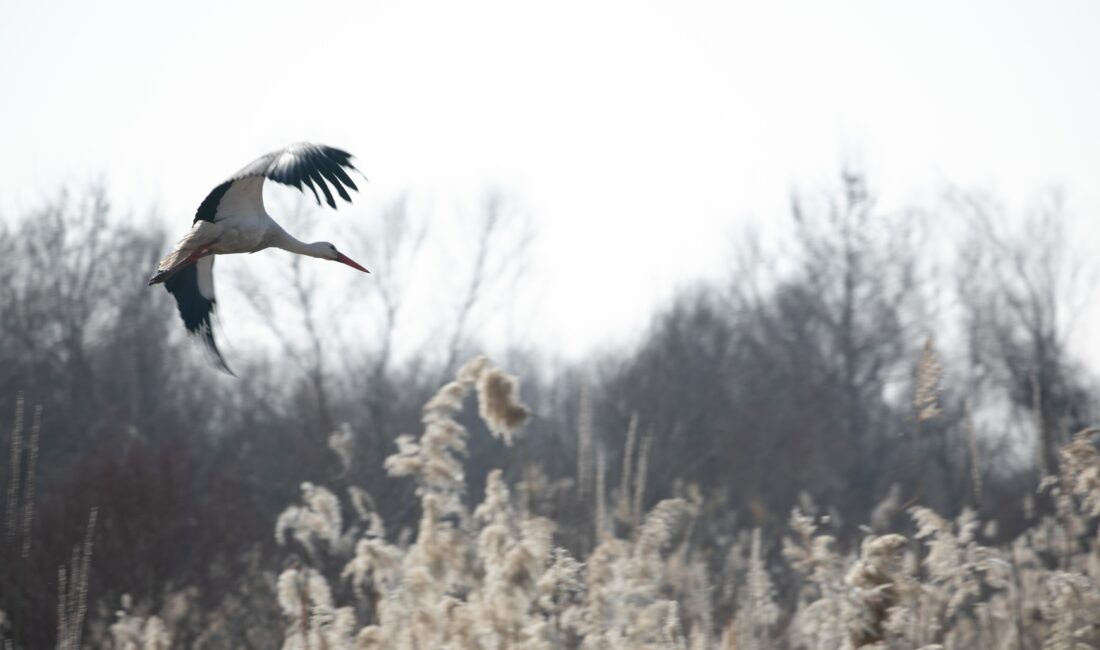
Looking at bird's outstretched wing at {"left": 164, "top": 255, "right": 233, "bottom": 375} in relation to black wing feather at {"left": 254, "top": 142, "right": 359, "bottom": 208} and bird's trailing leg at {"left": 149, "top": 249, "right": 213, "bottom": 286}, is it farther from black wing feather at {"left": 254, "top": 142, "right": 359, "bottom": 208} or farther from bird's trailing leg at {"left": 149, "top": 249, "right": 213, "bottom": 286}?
black wing feather at {"left": 254, "top": 142, "right": 359, "bottom": 208}

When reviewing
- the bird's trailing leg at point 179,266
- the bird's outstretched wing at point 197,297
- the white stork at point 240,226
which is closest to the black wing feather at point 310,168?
the white stork at point 240,226

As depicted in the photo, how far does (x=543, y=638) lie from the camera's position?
215 inches

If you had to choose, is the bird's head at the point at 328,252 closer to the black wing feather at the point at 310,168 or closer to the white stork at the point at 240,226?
the white stork at the point at 240,226

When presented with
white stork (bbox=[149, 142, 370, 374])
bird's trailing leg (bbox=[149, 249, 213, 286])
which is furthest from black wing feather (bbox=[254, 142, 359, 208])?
bird's trailing leg (bbox=[149, 249, 213, 286])

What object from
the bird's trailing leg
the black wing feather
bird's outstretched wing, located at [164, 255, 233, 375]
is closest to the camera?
the black wing feather

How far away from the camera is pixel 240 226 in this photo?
315 inches

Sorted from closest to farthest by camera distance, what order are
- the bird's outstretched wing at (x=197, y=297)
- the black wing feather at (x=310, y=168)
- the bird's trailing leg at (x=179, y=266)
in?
the black wing feather at (x=310, y=168), the bird's trailing leg at (x=179, y=266), the bird's outstretched wing at (x=197, y=297)

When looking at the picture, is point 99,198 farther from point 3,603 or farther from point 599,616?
point 599,616

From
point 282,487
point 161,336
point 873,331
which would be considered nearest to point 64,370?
point 161,336

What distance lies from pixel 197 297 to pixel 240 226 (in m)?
1.26

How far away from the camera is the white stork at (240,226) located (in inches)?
280

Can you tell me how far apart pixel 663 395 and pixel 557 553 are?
65.4 ft

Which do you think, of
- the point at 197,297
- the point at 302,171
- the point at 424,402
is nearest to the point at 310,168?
the point at 302,171

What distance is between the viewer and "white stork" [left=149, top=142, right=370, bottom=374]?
7109 millimetres
